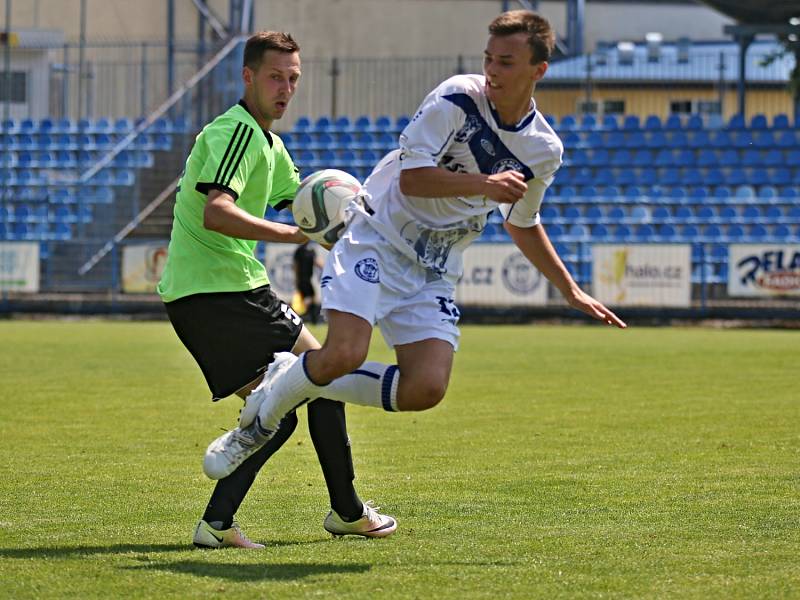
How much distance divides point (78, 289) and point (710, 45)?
1884 cm

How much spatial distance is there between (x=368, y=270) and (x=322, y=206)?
1.39ft

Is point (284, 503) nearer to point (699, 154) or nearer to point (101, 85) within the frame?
point (699, 154)

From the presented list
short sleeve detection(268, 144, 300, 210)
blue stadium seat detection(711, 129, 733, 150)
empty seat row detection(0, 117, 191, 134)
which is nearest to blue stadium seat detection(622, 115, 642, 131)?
blue stadium seat detection(711, 129, 733, 150)

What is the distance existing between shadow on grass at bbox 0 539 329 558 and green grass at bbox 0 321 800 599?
0.04 ft

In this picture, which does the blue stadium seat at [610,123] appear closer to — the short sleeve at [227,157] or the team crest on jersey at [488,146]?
the team crest on jersey at [488,146]

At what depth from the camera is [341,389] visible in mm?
5715

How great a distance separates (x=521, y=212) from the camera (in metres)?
6.18

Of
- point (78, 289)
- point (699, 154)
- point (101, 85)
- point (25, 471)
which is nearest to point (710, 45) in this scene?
point (699, 154)

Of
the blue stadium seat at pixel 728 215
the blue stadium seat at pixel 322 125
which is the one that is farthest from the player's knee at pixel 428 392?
the blue stadium seat at pixel 322 125

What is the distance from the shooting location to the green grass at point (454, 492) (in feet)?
16.4

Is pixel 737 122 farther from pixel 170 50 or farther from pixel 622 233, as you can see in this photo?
pixel 170 50

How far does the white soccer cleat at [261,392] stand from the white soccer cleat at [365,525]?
603 mm

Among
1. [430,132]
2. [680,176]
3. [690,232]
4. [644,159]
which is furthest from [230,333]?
[644,159]

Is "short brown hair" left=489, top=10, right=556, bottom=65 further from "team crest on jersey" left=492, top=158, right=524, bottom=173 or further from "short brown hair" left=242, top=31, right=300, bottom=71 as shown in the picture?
"short brown hair" left=242, top=31, right=300, bottom=71
